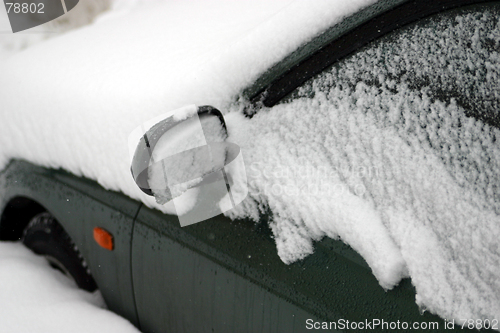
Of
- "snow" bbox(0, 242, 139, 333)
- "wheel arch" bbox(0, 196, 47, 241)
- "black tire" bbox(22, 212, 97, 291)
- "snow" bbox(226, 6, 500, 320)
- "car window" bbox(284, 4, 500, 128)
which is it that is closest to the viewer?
"snow" bbox(226, 6, 500, 320)

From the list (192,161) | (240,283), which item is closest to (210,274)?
(240,283)

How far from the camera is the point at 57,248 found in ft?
6.49

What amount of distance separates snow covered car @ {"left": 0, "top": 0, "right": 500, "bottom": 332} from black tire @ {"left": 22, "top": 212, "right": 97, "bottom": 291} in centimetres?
47

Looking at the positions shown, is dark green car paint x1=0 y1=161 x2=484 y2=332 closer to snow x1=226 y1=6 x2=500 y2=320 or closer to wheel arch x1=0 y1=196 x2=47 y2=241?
snow x1=226 y1=6 x2=500 y2=320

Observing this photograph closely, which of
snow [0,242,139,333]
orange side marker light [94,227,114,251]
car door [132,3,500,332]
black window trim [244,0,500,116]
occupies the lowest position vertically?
snow [0,242,139,333]

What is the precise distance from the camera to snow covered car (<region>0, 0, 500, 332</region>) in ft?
3.09

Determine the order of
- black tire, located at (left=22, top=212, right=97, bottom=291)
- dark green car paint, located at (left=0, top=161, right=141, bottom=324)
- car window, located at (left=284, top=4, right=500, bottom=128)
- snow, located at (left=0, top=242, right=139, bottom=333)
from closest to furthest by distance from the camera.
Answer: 1. car window, located at (left=284, top=4, right=500, bottom=128)
2. dark green car paint, located at (left=0, top=161, right=141, bottom=324)
3. snow, located at (left=0, top=242, right=139, bottom=333)
4. black tire, located at (left=22, top=212, right=97, bottom=291)

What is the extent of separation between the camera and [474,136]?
1.02 m

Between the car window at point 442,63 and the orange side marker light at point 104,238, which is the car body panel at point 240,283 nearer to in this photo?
the orange side marker light at point 104,238

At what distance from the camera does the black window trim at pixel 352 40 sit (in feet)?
3.64

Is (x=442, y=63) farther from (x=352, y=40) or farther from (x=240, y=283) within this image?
(x=240, y=283)

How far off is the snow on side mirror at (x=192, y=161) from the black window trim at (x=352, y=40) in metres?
0.20

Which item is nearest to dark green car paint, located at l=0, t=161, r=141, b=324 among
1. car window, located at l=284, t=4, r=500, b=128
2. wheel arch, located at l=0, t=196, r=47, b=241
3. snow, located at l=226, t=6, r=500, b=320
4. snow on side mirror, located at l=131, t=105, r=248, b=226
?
wheel arch, located at l=0, t=196, r=47, b=241

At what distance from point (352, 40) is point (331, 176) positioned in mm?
402
